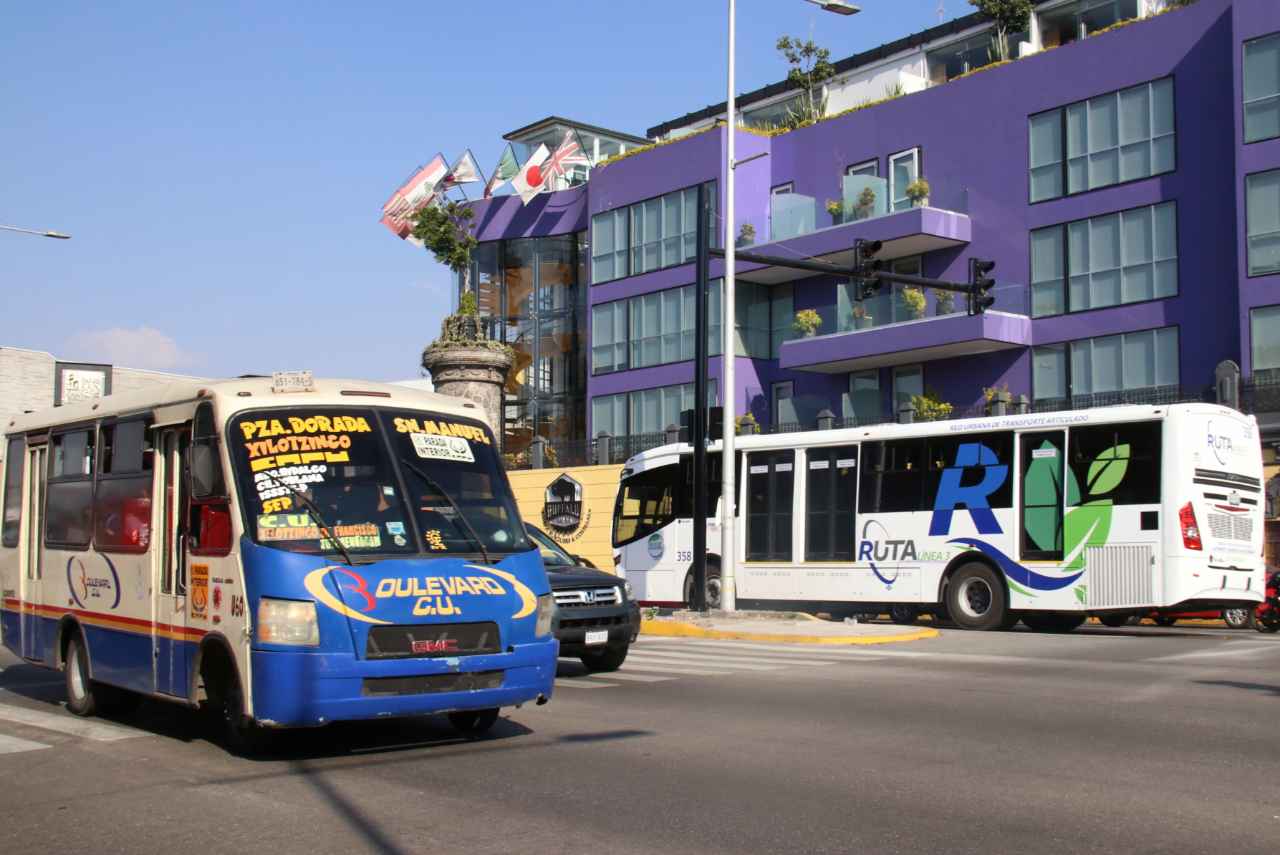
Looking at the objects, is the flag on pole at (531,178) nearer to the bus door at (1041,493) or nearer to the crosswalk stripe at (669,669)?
the bus door at (1041,493)

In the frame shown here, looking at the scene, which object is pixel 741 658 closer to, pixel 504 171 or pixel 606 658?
pixel 606 658

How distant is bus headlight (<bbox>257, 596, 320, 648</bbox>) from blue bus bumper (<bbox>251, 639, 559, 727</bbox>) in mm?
78

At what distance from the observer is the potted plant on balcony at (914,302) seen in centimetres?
3709

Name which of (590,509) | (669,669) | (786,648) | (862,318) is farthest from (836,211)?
(669,669)

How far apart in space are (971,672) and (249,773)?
848 cm

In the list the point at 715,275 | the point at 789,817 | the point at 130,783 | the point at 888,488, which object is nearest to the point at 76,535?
the point at 130,783

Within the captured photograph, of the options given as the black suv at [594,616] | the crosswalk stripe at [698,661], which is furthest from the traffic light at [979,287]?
the black suv at [594,616]

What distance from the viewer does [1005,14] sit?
43.8 metres

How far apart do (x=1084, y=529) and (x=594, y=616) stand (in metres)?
9.13

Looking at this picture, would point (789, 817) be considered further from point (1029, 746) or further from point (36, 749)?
point (36, 749)

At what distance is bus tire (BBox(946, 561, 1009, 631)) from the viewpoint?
2139 cm

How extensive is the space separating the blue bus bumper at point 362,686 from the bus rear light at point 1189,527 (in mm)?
13391

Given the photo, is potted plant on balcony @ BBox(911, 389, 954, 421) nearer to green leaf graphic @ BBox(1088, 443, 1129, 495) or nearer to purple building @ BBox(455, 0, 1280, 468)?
purple building @ BBox(455, 0, 1280, 468)

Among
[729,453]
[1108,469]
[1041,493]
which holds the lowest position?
[1041,493]
